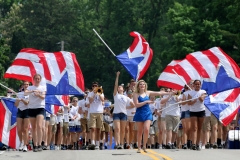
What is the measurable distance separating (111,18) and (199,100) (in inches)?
2875

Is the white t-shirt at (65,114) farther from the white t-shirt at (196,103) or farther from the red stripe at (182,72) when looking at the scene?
the white t-shirt at (196,103)

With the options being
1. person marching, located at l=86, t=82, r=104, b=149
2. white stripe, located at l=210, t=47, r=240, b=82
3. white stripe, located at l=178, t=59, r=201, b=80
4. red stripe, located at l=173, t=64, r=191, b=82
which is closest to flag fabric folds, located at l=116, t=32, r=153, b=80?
red stripe, located at l=173, t=64, r=191, b=82

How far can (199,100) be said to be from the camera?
2394 cm

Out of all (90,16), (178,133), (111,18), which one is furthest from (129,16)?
(178,133)

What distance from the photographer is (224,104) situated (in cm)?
2762

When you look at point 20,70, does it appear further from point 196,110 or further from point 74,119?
point 196,110

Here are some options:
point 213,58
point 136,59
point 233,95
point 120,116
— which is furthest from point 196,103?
point 136,59

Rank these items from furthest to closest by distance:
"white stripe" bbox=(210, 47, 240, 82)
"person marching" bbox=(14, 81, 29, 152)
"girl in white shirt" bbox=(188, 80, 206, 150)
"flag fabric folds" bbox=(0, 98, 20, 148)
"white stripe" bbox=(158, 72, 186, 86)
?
"white stripe" bbox=(158, 72, 186, 86), "white stripe" bbox=(210, 47, 240, 82), "flag fabric folds" bbox=(0, 98, 20, 148), "girl in white shirt" bbox=(188, 80, 206, 150), "person marching" bbox=(14, 81, 29, 152)

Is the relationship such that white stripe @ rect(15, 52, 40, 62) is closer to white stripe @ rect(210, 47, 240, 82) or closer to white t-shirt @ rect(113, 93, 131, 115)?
white t-shirt @ rect(113, 93, 131, 115)

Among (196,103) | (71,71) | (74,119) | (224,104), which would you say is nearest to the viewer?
(196,103)

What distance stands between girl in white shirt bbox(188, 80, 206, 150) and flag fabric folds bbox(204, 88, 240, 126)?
282 centimetres

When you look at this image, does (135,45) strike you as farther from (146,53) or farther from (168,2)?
(168,2)

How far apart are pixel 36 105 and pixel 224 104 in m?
7.00

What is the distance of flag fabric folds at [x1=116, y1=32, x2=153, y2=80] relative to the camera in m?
27.8
